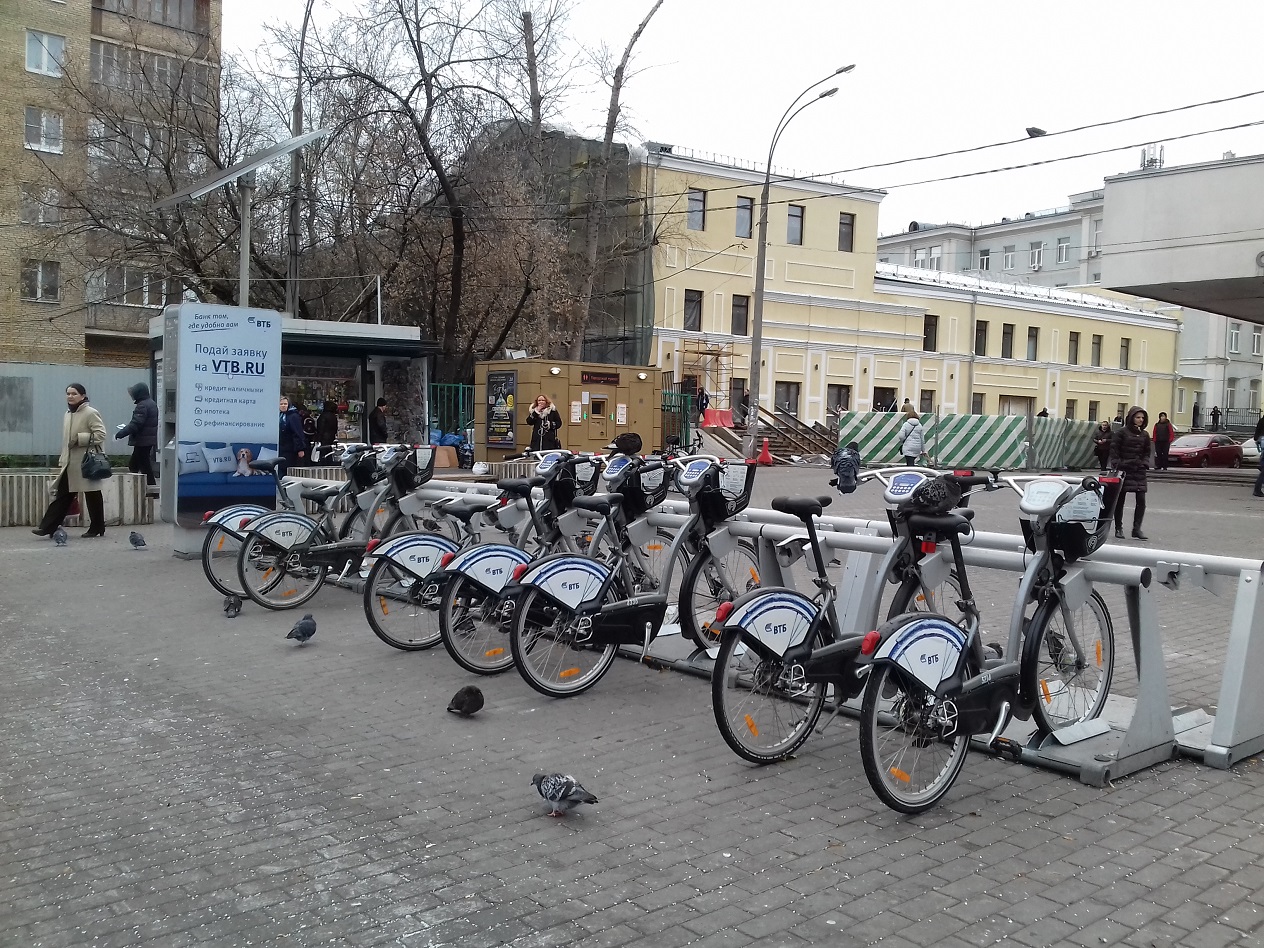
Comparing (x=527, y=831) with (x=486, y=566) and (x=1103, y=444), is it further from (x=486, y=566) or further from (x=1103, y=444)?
(x=1103, y=444)

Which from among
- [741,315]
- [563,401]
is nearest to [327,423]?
[563,401]

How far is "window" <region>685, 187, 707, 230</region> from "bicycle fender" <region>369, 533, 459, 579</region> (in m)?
33.4

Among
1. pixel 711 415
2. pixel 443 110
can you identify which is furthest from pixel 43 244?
pixel 711 415

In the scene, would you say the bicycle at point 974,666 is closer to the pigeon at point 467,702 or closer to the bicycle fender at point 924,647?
the bicycle fender at point 924,647

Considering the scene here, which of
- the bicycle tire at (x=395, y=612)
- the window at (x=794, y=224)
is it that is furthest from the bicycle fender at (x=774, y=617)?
the window at (x=794, y=224)

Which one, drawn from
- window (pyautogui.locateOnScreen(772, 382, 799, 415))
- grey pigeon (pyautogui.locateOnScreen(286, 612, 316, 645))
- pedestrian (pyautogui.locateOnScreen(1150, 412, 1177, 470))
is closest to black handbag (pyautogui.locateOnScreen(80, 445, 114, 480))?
grey pigeon (pyautogui.locateOnScreen(286, 612, 316, 645))

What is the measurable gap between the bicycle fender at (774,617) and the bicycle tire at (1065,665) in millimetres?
936

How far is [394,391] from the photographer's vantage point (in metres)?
21.9

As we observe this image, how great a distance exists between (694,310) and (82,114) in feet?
69.6

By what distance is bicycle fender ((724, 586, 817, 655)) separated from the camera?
15.4ft

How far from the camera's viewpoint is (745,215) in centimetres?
4075

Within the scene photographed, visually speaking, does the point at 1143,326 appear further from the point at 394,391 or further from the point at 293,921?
the point at 293,921

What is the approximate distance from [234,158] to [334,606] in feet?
61.1

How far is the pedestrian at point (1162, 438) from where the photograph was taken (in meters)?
30.1
